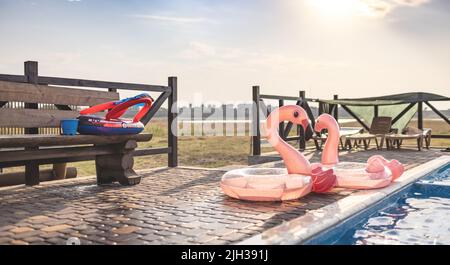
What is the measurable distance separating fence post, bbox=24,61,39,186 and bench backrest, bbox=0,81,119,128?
0.09m

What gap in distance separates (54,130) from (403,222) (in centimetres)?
509

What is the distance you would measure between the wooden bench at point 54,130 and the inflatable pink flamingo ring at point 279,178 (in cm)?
190

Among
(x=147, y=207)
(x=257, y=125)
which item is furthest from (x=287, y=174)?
(x=257, y=125)

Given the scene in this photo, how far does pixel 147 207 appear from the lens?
194 inches

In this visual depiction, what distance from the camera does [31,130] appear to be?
6.37 meters

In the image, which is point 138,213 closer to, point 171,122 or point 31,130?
point 31,130

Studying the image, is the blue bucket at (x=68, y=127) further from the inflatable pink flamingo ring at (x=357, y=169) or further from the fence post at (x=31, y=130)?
the inflatable pink flamingo ring at (x=357, y=169)

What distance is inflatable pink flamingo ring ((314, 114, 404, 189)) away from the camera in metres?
5.97

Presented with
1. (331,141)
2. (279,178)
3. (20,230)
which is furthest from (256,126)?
(20,230)

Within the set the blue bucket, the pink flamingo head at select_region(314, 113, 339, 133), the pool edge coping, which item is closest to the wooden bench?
the blue bucket

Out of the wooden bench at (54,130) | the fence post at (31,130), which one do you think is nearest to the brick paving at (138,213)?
the fence post at (31,130)

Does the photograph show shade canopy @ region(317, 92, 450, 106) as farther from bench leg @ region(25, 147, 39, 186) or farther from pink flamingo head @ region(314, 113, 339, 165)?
bench leg @ region(25, 147, 39, 186)

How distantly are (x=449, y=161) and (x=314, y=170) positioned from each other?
5857mm

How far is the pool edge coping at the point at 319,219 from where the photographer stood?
346 cm
